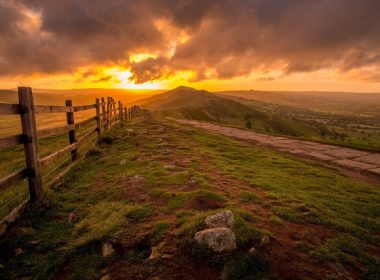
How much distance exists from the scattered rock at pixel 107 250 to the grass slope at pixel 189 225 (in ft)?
0.30

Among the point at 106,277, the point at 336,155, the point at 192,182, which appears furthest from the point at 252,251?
the point at 336,155

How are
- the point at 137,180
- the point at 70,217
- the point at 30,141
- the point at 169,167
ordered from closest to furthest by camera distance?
the point at 70,217
the point at 30,141
the point at 137,180
the point at 169,167

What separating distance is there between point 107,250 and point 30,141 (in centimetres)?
335

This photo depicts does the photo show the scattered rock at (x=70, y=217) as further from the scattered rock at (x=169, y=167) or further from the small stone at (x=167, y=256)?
the scattered rock at (x=169, y=167)

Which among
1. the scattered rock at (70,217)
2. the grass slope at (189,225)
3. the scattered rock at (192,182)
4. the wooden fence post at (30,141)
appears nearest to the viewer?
the grass slope at (189,225)

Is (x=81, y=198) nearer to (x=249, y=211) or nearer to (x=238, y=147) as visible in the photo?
(x=249, y=211)

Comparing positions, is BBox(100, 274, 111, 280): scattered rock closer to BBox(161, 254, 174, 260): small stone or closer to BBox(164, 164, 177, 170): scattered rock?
BBox(161, 254, 174, 260): small stone

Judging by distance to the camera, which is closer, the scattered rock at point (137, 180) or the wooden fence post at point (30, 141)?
the wooden fence post at point (30, 141)

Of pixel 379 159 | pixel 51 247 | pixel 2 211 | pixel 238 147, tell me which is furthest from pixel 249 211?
pixel 379 159

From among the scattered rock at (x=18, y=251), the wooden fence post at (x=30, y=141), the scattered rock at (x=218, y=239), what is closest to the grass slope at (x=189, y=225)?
the scattered rock at (x=18, y=251)

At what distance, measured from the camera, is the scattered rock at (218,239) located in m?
3.71

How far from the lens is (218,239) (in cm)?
379

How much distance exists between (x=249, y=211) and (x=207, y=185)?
159 centimetres

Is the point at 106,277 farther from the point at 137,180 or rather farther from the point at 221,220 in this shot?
the point at 137,180
